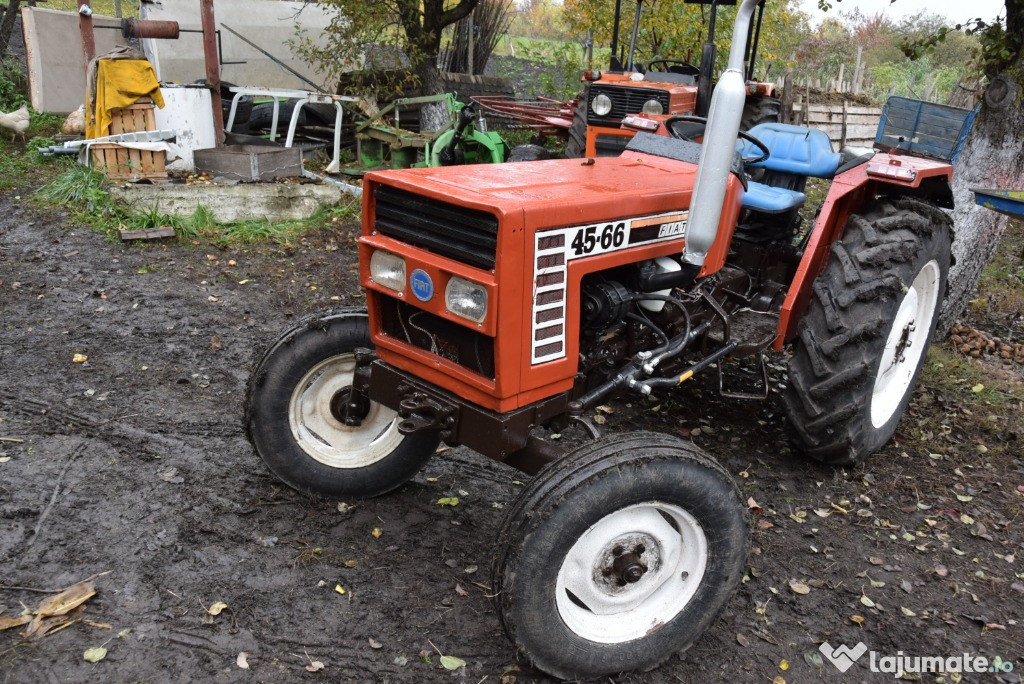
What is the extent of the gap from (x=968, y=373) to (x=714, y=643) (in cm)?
315

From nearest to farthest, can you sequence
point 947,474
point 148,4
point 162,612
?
point 162,612 < point 947,474 < point 148,4

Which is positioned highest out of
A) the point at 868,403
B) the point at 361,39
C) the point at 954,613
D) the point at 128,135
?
the point at 361,39

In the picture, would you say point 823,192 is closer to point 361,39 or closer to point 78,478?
point 361,39

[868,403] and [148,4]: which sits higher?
[148,4]

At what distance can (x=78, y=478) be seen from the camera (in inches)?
128

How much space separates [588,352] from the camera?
9.30 feet

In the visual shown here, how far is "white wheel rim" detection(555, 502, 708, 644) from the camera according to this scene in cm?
237

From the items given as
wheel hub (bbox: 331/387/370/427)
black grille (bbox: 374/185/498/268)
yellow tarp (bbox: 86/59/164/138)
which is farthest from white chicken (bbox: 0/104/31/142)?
black grille (bbox: 374/185/498/268)

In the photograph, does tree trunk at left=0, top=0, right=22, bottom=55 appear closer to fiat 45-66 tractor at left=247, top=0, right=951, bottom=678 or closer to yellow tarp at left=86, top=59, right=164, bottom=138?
yellow tarp at left=86, top=59, right=164, bottom=138

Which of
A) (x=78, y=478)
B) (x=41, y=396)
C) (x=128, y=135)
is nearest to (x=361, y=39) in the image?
(x=128, y=135)

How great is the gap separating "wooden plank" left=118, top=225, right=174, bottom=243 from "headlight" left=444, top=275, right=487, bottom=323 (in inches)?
188

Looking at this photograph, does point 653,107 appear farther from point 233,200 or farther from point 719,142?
point 719,142

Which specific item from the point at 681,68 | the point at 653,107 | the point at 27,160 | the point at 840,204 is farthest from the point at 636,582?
the point at 27,160

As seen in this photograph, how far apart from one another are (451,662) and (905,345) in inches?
107
